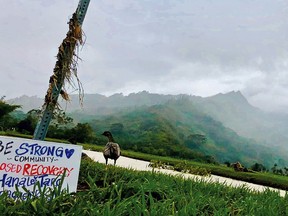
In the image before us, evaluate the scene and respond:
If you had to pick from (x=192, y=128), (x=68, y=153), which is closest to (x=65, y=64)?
(x=68, y=153)

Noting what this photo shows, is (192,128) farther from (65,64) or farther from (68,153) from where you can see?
(68,153)

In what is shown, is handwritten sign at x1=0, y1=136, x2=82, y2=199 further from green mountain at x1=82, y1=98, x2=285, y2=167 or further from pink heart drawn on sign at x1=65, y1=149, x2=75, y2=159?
green mountain at x1=82, y1=98, x2=285, y2=167

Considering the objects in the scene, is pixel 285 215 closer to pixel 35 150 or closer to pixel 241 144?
pixel 35 150

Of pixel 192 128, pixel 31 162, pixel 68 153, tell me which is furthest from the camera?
pixel 192 128

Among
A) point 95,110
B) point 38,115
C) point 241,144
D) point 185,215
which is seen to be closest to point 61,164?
point 185,215

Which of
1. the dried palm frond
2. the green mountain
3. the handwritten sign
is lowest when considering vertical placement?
the handwritten sign

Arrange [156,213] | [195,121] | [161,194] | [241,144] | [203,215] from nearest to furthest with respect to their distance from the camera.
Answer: [156,213] < [203,215] < [161,194] < [241,144] < [195,121]

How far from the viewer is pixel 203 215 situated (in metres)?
1.73

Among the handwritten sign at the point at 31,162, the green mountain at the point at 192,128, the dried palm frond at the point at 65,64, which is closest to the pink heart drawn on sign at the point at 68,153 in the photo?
the handwritten sign at the point at 31,162

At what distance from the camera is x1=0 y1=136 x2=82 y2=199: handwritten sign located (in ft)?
10.5

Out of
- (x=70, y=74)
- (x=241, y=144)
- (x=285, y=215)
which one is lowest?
(x=285, y=215)

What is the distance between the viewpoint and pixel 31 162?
3.26 meters

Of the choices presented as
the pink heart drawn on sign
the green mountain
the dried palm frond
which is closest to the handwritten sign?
the pink heart drawn on sign

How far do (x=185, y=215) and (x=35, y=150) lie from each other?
204cm
